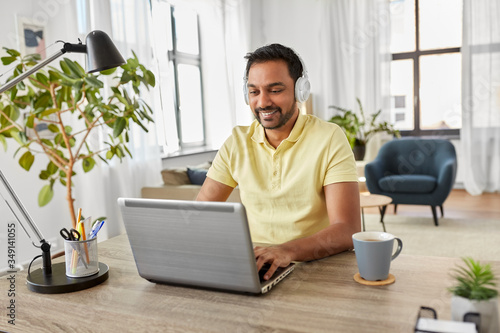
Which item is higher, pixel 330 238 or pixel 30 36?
pixel 30 36

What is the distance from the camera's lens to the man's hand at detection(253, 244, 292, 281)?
1.10 meters

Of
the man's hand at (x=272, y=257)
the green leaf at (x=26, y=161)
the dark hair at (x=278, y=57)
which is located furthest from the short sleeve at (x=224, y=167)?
the green leaf at (x=26, y=161)

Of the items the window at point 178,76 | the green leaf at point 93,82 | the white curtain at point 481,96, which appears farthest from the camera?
the white curtain at point 481,96

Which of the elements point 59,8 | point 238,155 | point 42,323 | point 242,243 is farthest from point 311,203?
point 59,8

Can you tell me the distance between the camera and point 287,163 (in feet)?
5.32

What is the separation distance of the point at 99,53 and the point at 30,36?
113 inches

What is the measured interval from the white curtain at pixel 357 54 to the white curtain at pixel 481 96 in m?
0.97

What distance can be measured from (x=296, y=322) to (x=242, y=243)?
0.18 m

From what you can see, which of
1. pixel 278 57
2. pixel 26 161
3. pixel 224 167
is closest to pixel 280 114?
pixel 278 57

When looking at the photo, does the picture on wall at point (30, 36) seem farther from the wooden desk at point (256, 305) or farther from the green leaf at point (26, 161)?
the wooden desk at point (256, 305)

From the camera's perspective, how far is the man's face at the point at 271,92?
1600 mm

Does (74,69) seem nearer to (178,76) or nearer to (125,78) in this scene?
(125,78)

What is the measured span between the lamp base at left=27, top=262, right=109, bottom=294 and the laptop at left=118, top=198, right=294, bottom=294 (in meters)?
0.13

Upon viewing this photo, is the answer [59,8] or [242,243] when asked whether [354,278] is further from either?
[59,8]
